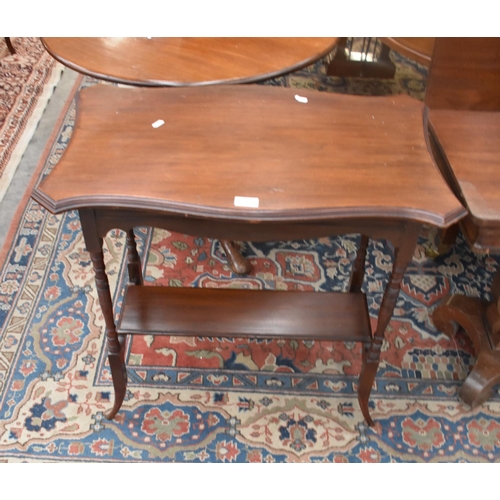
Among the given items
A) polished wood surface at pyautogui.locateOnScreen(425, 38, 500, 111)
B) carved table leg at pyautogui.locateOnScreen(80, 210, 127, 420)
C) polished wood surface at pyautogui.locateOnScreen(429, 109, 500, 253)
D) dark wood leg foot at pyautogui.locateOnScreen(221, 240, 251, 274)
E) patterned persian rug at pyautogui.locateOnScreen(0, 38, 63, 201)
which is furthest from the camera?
patterned persian rug at pyautogui.locateOnScreen(0, 38, 63, 201)

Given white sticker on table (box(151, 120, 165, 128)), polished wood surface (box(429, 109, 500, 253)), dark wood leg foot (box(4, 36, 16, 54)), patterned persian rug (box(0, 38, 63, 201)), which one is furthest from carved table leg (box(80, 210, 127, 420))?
dark wood leg foot (box(4, 36, 16, 54))

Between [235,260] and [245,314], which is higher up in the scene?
[245,314]

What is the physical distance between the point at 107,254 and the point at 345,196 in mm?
1403

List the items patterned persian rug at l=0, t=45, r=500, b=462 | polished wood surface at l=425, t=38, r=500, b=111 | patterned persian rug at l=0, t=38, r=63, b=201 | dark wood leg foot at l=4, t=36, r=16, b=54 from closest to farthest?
patterned persian rug at l=0, t=45, r=500, b=462, polished wood surface at l=425, t=38, r=500, b=111, patterned persian rug at l=0, t=38, r=63, b=201, dark wood leg foot at l=4, t=36, r=16, b=54

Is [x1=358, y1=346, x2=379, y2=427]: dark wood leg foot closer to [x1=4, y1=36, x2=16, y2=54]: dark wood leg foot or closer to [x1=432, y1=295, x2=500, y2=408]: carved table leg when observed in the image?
[x1=432, y1=295, x2=500, y2=408]: carved table leg

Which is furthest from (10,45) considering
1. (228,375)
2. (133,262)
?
(228,375)

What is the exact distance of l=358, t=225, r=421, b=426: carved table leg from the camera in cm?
122

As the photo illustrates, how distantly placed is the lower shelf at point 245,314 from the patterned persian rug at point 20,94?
129cm

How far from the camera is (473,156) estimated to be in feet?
5.00

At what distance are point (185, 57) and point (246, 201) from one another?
88 centimetres

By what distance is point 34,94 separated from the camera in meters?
3.11

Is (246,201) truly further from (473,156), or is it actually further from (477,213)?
(473,156)

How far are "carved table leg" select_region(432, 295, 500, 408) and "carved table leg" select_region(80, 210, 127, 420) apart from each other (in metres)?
1.14

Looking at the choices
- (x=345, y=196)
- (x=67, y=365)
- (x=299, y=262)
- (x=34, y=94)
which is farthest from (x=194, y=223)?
(x=34, y=94)
